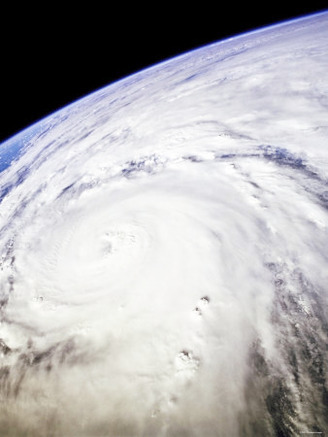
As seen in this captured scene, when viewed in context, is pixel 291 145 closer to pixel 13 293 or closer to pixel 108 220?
pixel 108 220

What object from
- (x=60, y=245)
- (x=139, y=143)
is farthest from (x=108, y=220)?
(x=139, y=143)

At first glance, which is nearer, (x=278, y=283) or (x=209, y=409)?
(x=209, y=409)

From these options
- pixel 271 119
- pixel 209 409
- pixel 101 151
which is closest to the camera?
pixel 209 409

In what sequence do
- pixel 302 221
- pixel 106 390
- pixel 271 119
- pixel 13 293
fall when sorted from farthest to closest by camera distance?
pixel 271 119 → pixel 13 293 → pixel 302 221 → pixel 106 390

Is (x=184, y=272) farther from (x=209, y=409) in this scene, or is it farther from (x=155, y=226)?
(x=209, y=409)

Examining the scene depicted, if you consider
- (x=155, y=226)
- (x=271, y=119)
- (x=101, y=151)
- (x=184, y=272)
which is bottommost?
(x=184, y=272)

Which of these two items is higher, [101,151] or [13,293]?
[101,151]

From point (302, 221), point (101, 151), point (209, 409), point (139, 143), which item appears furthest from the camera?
point (101, 151)

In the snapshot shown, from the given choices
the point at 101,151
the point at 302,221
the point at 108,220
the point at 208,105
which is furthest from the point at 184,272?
the point at 208,105

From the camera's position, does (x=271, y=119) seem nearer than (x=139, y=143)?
Yes
